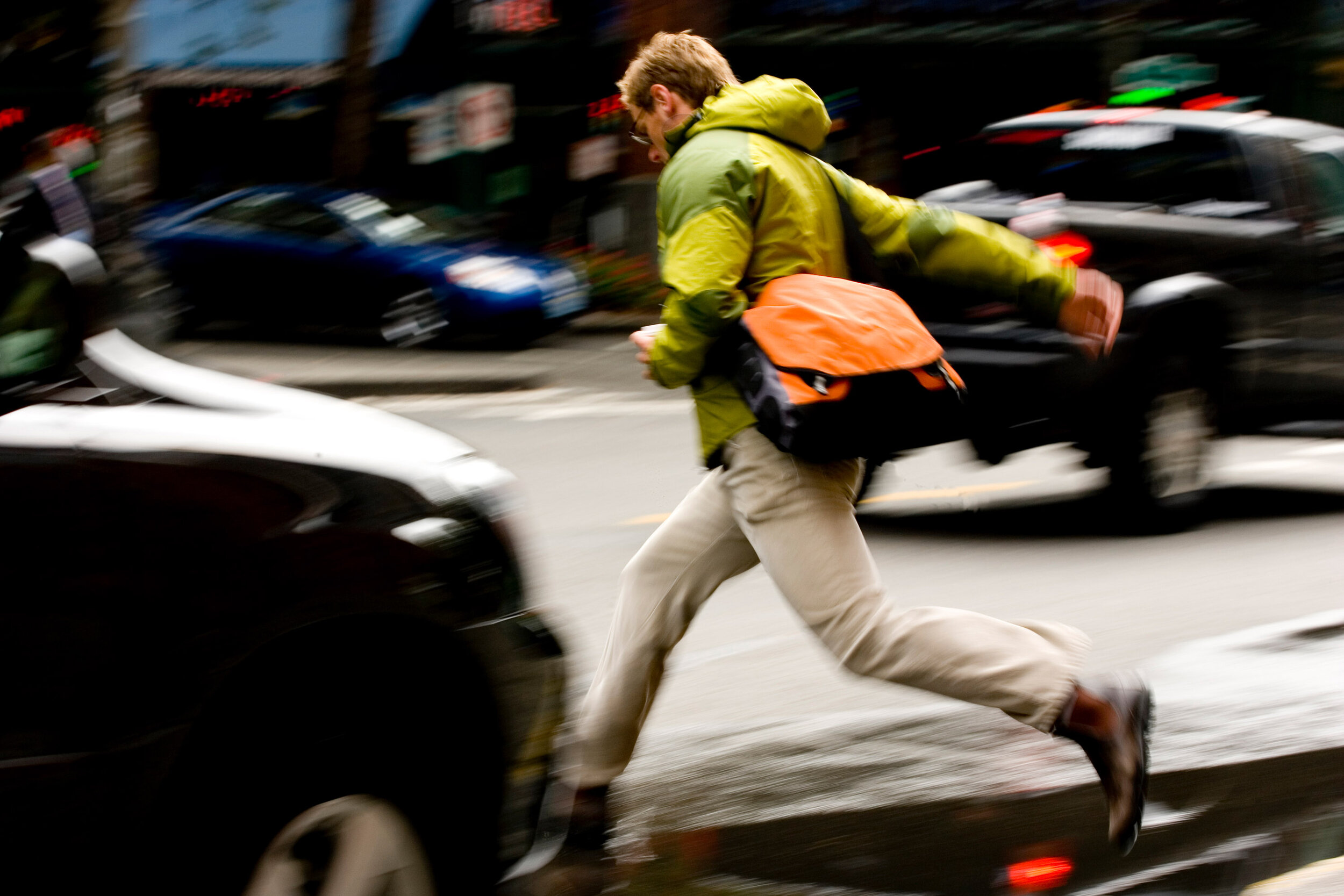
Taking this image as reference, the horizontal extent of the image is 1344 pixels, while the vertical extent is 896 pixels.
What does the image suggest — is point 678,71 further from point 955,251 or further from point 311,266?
point 311,266

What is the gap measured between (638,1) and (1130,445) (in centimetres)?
1385

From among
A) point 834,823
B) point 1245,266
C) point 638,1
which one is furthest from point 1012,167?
point 638,1

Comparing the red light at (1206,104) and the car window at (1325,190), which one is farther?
the red light at (1206,104)

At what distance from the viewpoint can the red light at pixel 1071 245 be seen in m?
7.16

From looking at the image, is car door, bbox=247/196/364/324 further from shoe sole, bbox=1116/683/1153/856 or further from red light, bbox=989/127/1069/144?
shoe sole, bbox=1116/683/1153/856

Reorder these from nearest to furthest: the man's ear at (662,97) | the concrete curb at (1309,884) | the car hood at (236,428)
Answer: the car hood at (236,428), the concrete curb at (1309,884), the man's ear at (662,97)

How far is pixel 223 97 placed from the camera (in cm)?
2191

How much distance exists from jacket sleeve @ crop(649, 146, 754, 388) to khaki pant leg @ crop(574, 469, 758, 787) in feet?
1.47

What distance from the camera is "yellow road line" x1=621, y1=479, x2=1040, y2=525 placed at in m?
8.30

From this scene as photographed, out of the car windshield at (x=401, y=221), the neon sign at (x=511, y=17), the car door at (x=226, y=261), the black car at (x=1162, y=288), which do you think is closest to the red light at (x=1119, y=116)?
the black car at (x=1162, y=288)

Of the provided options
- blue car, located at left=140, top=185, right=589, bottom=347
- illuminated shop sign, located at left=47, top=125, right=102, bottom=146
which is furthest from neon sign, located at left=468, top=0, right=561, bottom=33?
illuminated shop sign, located at left=47, top=125, right=102, bottom=146

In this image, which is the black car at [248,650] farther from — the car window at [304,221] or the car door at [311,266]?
the car window at [304,221]

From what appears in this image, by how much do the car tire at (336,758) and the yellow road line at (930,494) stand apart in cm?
506

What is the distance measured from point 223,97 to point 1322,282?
16826mm
